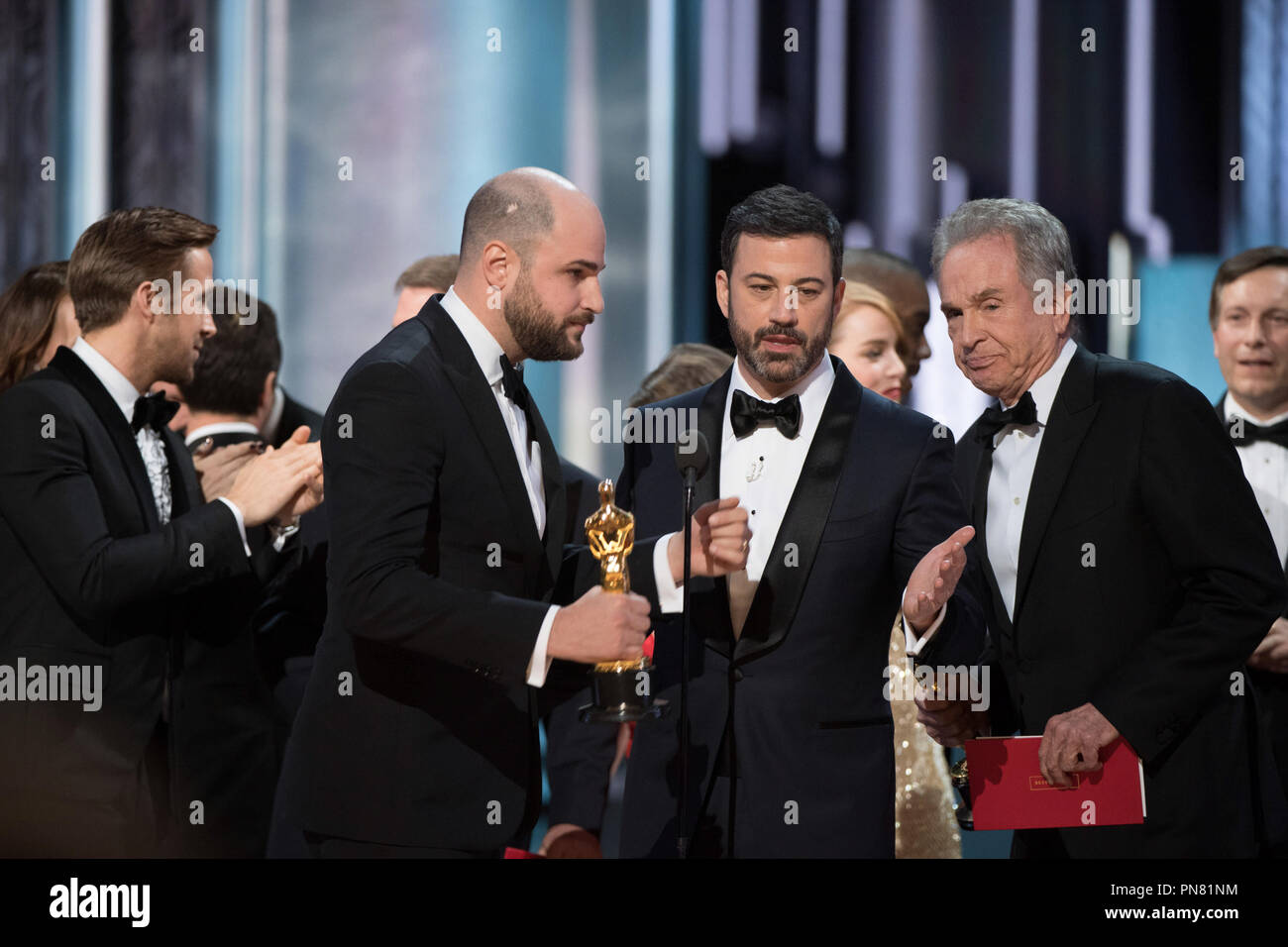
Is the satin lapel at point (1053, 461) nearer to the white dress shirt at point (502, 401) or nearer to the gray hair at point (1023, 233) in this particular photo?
the gray hair at point (1023, 233)

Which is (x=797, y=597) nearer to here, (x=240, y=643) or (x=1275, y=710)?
(x=240, y=643)

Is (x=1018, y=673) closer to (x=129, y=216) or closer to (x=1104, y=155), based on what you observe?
(x=129, y=216)

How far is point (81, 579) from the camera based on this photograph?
2828 mm

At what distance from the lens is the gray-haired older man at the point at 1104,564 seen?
2.55 m

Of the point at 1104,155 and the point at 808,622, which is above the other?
the point at 1104,155

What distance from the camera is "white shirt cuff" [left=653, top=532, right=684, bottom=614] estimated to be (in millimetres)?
2596

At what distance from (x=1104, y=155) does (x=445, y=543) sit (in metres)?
3.85

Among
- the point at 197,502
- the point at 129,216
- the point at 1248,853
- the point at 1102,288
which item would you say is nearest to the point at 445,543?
the point at 197,502

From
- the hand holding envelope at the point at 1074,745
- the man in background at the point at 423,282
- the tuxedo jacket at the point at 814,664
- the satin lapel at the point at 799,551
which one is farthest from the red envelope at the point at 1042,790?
the man in background at the point at 423,282

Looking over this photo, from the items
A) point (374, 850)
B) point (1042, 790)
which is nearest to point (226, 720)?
point (374, 850)

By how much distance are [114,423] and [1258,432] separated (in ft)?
9.41

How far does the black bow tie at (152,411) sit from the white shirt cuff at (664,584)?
1174 millimetres

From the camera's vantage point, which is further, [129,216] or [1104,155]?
[1104,155]

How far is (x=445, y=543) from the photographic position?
247 centimetres
